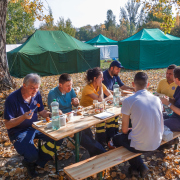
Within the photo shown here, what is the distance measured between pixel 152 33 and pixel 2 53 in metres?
12.8

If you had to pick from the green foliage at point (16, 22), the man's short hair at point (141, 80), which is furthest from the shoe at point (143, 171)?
the green foliage at point (16, 22)

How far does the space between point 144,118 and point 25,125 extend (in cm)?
194

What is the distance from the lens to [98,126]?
355 centimetres

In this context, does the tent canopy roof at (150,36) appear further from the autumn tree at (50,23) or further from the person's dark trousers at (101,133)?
the person's dark trousers at (101,133)

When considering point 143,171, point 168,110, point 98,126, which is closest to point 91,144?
point 98,126

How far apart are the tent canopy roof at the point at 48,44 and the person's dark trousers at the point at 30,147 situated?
10.3 meters

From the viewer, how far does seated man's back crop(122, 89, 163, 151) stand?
7.73ft

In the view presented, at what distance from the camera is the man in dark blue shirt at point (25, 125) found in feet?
8.83

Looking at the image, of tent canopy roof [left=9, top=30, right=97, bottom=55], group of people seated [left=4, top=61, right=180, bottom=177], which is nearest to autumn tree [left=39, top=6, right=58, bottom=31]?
tent canopy roof [left=9, top=30, right=97, bottom=55]

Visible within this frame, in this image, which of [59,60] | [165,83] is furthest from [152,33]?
[165,83]

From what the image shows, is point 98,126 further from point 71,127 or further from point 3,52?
point 3,52

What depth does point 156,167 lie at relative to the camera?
306 centimetres

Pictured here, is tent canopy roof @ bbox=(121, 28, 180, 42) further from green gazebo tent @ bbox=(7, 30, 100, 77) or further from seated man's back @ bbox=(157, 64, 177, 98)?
seated man's back @ bbox=(157, 64, 177, 98)

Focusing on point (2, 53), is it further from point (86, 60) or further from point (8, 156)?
point (86, 60)
